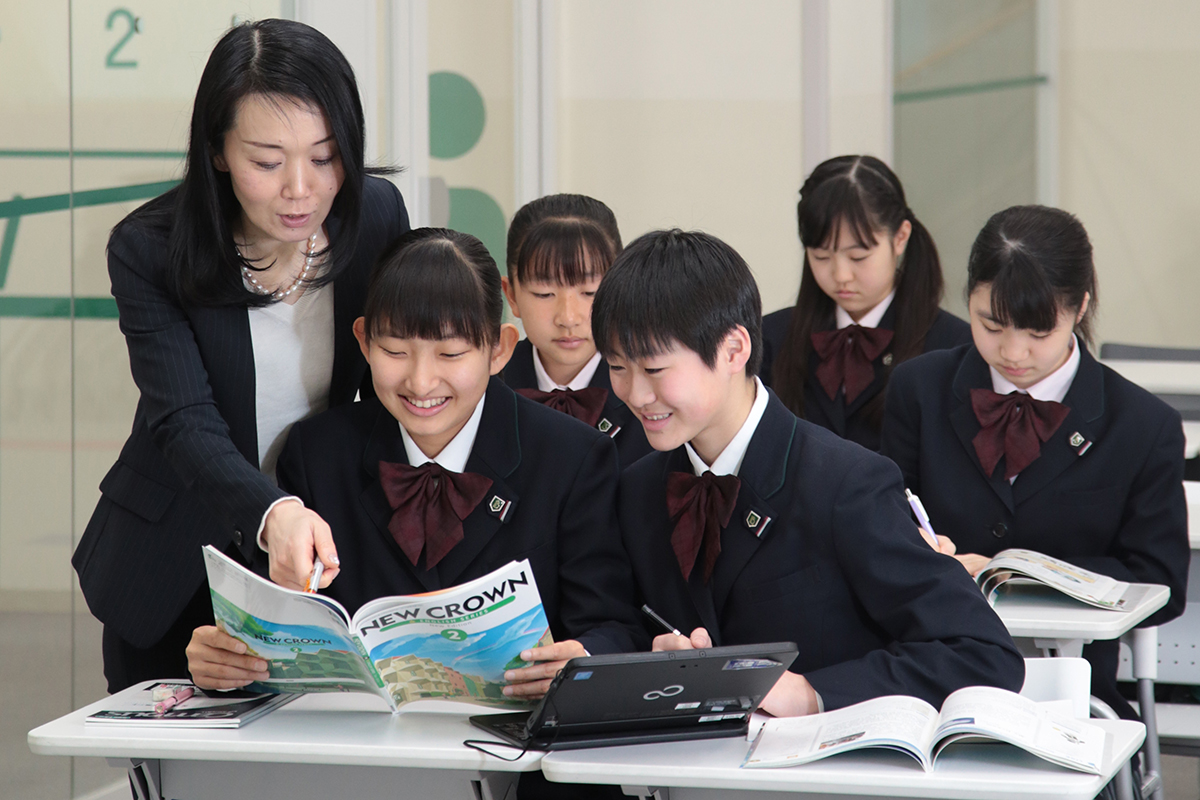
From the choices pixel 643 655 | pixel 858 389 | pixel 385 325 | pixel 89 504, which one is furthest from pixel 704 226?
pixel 643 655

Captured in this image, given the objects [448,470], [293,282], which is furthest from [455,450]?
[293,282]

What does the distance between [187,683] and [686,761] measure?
2.31ft

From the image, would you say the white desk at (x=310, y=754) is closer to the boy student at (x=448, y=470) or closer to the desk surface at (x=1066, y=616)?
the boy student at (x=448, y=470)

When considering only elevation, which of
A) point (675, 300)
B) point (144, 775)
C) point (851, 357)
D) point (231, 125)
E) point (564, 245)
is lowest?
point (144, 775)

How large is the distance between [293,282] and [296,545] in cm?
→ 48

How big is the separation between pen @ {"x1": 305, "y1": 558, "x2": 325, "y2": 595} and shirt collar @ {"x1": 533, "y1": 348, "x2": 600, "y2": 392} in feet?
3.23

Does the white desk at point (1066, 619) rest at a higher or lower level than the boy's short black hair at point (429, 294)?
lower

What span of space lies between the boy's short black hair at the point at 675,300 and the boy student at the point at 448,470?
0.21 m

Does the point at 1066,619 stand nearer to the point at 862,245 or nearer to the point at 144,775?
the point at 862,245

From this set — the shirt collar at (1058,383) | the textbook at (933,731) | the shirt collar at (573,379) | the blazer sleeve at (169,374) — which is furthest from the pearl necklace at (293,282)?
the shirt collar at (1058,383)

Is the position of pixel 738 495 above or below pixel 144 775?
above

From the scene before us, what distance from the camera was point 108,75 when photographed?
9.71 feet

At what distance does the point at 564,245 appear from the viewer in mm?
2494

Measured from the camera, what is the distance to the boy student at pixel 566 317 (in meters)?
2.40
